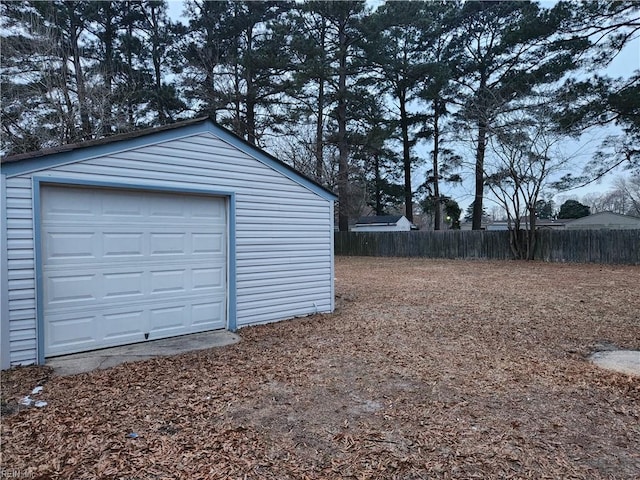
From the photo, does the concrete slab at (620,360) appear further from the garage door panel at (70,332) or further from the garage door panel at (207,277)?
the garage door panel at (70,332)

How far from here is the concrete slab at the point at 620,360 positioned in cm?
388

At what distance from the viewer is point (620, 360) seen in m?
4.17

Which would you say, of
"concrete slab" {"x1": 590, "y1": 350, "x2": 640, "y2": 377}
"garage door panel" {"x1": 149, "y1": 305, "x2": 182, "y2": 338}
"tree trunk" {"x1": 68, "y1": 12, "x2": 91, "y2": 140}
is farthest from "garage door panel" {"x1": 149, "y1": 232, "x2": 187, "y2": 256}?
"tree trunk" {"x1": 68, "y1": 12, "x2": 91, "y2": 140}

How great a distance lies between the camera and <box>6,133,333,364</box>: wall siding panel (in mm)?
3871

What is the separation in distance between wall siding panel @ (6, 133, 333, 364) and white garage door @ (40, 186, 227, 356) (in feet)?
0.58

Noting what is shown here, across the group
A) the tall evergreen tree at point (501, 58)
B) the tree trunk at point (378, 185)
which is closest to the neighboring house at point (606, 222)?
the tree trunk at point (378, 185)

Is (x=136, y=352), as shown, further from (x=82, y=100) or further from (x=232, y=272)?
(x=82, y=100)

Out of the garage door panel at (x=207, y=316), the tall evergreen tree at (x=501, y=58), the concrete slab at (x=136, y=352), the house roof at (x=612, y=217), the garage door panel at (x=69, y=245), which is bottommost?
the concrete slab at (x=136, y=352)

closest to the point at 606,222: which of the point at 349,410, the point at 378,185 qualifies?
the point at 378,185

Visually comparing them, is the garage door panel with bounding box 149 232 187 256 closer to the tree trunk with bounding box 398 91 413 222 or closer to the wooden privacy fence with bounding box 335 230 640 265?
the wooden privacy fence with bounding box 335 230 640 265

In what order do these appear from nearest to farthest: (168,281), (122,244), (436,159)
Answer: (122,244)
(168,281)
(436,159)

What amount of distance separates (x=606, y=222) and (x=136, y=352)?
132ft

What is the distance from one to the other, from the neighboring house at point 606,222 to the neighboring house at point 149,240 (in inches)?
1378

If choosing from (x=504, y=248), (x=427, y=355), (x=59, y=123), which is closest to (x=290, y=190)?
(x=427, y=355)
